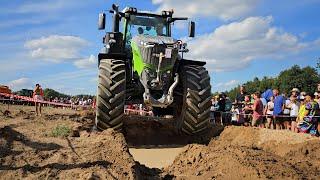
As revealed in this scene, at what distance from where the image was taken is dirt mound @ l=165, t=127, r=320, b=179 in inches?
269

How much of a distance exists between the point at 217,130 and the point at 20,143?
5.91 m

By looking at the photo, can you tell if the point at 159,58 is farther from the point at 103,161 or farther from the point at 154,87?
the point at 103,161

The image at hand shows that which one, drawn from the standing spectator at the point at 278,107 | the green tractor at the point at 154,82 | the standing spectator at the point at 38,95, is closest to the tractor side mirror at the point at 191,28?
the green tractor at the point at 154,82

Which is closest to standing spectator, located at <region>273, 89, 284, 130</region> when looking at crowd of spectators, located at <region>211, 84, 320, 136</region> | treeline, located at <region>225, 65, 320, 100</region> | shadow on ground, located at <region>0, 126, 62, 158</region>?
crowd of spectators, located at <region>211, 84, 320, 136</region>

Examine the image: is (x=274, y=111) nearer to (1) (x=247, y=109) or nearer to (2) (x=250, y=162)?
(1) (x=247, y=109)

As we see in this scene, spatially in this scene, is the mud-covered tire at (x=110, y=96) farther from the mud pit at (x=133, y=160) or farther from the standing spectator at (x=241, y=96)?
the standing spectator at (x=241, y=96)

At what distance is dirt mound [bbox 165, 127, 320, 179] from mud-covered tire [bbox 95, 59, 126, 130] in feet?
8.95

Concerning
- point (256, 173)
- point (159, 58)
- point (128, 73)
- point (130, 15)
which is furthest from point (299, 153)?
point (130, 15)

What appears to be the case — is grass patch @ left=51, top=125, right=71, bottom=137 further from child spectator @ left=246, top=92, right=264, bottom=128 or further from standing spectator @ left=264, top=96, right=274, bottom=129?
standing spectator @ left=264, top=96, right=274, bottom=129

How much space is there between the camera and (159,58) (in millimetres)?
10695

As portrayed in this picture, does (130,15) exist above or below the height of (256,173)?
above

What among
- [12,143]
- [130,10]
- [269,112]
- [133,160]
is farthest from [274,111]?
[12,143]

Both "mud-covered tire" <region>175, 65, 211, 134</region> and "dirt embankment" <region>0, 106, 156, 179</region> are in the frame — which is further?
"mud-covered tire" <region>175, 65, 211, 134</region>

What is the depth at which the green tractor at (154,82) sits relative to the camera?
10.6 m
